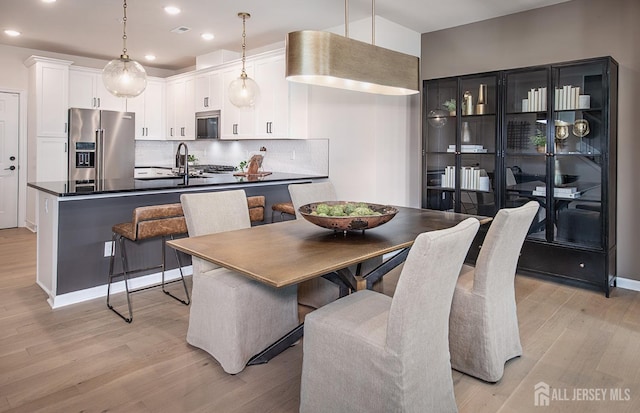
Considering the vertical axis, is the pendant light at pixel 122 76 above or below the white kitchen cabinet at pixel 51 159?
above

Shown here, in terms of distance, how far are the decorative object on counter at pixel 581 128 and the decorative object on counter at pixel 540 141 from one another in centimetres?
25

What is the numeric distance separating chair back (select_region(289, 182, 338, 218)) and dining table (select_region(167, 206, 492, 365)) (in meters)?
0.55

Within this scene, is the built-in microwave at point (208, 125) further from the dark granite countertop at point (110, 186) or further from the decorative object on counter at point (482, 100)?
the decorative object on counter at point (482, 100)

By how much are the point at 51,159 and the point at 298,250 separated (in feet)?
18.0

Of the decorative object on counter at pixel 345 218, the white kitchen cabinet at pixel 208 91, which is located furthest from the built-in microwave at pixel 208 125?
the decorative object on counter at pixel 345 218

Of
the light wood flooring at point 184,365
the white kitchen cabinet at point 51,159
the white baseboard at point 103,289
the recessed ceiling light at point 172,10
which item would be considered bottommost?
the light wood flooring at point 184,365

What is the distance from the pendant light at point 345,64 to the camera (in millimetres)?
2561

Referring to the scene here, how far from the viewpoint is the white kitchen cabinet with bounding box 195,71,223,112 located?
20.3 feet

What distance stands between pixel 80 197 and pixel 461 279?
279cm

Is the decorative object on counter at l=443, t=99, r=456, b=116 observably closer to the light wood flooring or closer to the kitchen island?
the light wood flooring

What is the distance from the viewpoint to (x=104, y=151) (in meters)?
6.55

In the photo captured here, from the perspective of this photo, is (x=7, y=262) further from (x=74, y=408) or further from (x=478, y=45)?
Answer: (x=478, y=45)

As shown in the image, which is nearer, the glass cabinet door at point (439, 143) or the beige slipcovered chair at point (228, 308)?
the beige slipcovered chair at point (228, 308)

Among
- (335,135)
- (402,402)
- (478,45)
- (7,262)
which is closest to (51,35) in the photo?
(7,262)
